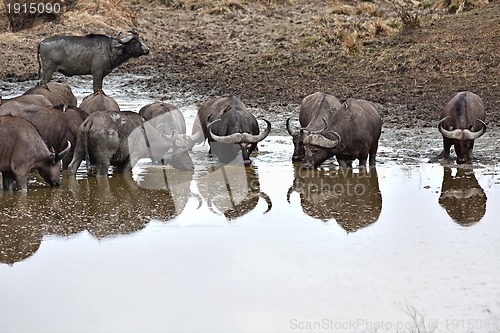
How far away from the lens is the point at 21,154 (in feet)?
38.4

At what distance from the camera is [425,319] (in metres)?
7.60

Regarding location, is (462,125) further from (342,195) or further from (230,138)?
(230,138)

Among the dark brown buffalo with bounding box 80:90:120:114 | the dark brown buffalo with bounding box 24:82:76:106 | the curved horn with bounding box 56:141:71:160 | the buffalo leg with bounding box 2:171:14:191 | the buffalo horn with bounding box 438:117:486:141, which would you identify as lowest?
the dark brown buffalo with bounding box 24:82:76:106

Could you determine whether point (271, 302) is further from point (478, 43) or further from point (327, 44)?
point (327, 44)

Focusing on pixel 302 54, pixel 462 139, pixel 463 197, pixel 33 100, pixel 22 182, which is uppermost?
pixel 463 197

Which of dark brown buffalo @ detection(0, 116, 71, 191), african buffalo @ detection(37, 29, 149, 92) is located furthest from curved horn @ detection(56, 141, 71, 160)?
african buffalo @ detection(37, 29, 149, 92)

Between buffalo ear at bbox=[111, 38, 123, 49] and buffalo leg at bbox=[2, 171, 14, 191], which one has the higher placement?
buffalo leg at bbox=[2, 171, 14, 191]

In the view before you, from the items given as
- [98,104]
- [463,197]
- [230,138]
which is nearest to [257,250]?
[463,197]

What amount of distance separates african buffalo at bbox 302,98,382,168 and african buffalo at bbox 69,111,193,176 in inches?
71.8

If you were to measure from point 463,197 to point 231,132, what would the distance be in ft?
12.2

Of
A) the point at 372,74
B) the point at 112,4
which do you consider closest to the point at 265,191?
the point at 372,74

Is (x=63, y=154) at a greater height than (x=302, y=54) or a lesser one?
greater

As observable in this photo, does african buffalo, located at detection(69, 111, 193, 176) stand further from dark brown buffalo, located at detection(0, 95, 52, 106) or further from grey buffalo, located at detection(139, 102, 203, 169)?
dark brown buffalo, located at detection(0, 95, 52, 106)

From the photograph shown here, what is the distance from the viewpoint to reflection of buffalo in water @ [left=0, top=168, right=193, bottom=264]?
10164 mm
